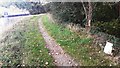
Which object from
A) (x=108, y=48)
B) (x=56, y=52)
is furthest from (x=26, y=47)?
(x=108, y=48)

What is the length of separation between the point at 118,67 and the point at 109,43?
0.48 metres

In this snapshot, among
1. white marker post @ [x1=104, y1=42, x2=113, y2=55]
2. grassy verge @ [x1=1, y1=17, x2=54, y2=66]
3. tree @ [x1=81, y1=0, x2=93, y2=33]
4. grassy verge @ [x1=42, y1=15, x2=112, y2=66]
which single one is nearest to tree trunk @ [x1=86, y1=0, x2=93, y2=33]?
tree @ [x1=81, y1=0, x2=93, y2=33]

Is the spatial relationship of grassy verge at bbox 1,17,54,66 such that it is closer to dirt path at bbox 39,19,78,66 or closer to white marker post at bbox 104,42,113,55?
dirt path at bbox 39,19,78,66

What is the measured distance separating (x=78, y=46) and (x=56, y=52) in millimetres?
393

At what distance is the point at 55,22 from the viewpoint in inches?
185

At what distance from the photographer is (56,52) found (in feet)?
12.6

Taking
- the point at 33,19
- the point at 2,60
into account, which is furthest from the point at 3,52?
the point at 33,19

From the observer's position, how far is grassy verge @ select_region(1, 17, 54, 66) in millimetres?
3633

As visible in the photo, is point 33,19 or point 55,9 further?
point 55,9

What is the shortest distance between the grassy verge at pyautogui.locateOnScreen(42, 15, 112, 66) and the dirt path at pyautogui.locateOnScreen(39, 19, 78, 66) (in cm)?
8

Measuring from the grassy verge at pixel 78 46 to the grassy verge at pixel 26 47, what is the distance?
315mm

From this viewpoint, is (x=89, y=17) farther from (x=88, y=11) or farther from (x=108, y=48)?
(x=108, y=48)

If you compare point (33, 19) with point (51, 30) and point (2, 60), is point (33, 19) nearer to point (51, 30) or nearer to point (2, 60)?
point (51, 30)

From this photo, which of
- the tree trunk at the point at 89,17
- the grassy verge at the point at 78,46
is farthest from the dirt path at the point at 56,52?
Answer: the tree trunk at the point at 89,17
